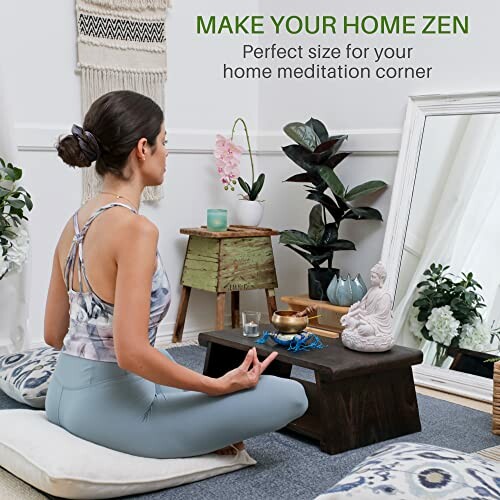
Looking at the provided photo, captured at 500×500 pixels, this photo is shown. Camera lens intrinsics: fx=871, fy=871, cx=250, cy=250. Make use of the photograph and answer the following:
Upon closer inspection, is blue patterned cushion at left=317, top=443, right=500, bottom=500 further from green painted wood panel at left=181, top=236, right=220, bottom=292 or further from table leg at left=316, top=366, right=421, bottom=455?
green painted wood panel at left=181, top=236, right=220, bottom=292

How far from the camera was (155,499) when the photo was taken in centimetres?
234

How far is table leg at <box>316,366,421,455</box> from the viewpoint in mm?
2686

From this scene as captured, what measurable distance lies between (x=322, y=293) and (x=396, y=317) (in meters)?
0.44

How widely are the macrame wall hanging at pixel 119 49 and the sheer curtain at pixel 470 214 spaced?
1459mm

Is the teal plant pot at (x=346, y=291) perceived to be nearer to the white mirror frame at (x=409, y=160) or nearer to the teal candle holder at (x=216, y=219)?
the white mirror frame at (x=409, y=160)

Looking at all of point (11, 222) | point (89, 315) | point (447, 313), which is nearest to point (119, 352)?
point (89, 315)

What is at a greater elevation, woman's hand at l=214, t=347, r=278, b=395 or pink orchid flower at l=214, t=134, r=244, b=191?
pink orchid flower at l=214, t=134, r=244, b=191

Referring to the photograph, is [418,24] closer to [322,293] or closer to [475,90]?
[475,90]

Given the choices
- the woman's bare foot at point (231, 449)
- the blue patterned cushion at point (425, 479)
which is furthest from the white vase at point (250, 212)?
the blue patterned cushion at point (425, 479)

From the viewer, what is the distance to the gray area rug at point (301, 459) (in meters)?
2.38

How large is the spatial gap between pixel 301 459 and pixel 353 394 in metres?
0.26

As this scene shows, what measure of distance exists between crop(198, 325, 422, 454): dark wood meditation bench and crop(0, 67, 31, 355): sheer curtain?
47.9 inches

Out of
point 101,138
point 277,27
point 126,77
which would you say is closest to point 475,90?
point 277,27

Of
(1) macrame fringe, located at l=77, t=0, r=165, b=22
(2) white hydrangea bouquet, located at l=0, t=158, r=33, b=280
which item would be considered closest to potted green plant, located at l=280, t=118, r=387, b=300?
(1) macrame fringe, located at l=77, t=0, r=165, b=22
